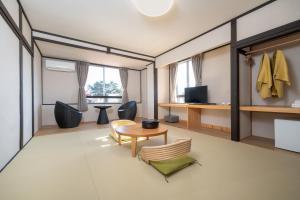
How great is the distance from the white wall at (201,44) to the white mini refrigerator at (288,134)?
2.00 m

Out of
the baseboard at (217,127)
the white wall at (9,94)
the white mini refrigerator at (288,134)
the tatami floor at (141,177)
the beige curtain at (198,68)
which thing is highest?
the beige curtain at (198,68)

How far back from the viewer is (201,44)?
3.69 metres

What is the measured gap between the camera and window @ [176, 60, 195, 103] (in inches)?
194

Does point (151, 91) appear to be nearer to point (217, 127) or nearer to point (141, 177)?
point (217, 127)

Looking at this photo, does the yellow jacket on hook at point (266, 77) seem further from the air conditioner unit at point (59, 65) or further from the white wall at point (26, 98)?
the air conditioner unit at point (59, 65)

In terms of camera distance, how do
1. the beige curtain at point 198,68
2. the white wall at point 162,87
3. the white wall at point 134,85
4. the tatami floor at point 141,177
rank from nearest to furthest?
the tatami floor at point 141,177 < the beige curtain at point 198,68 < the white wall at point 162,87 < the white wall at point 134,85

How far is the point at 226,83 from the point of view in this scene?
3803 mm

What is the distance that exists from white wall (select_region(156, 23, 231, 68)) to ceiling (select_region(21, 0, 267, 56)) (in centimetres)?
19

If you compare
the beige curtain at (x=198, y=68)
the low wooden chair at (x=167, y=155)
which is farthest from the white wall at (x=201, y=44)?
the low wooden chair at (x=167, y=155)

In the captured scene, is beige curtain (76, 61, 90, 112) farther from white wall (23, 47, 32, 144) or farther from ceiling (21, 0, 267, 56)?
white wall (23, 47, 32, 144)

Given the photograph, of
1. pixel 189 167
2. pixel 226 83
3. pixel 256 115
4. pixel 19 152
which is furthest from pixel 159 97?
pixel 19 152

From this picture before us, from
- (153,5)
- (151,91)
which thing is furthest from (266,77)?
(151,91)

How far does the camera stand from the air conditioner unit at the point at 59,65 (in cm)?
483

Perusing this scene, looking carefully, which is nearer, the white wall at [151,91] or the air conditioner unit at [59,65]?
the air conditioner unit at [59,65]
